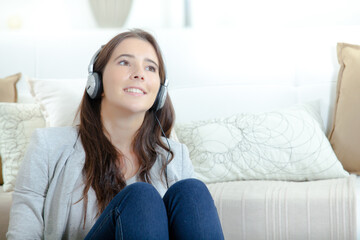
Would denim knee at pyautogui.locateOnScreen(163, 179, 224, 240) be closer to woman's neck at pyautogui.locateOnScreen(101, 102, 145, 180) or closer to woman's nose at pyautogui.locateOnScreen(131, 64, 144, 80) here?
woman's neck at pyautogui.locateOnScreen(101, 102, 145, 180)

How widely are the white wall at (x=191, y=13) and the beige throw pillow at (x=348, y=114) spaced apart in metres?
0.83

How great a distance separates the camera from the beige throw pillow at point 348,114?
210 centimetres

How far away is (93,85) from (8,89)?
869 mm

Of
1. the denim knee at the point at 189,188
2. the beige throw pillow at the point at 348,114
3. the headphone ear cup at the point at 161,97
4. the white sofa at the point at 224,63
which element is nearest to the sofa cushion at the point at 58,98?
the white sofa at the point at 224,63

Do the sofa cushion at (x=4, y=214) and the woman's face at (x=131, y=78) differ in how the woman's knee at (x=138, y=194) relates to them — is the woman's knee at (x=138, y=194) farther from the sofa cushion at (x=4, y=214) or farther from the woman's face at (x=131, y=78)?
the sofa cushion at (x=4, y=214)

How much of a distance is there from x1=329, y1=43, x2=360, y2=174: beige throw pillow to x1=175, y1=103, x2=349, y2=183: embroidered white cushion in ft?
0.35

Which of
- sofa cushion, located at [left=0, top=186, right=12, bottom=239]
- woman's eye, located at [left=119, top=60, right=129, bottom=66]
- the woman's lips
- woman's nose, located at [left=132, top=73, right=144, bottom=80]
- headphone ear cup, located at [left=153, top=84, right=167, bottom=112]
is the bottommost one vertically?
sofa cushion, located at [left=0, top=186, right=12, bottom=239]

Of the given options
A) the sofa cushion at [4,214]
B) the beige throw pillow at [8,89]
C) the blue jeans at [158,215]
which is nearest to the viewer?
the blue jeans at [158,215]

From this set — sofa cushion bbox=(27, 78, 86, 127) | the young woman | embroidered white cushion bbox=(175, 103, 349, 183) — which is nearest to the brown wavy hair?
the young woman

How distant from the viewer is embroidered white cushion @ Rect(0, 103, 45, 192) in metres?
2.02

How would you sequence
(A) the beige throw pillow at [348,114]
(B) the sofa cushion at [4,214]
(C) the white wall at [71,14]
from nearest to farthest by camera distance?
(B) the sofa cushion at [4,214] < (A) the beige throw pillow at [348,114] < (C) the white wall at [71,14]

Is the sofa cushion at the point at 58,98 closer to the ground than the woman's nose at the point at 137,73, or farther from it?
closer to the ground

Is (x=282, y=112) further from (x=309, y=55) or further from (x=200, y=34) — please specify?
(x=200, y=34)

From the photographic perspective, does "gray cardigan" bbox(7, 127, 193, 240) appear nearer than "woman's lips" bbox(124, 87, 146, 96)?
Yes
